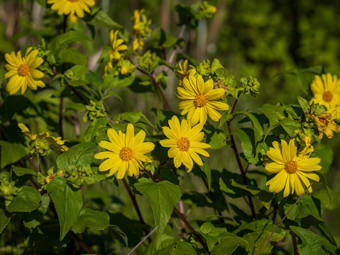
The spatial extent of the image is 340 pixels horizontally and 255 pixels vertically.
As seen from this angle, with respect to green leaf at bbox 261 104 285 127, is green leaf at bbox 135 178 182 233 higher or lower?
lower

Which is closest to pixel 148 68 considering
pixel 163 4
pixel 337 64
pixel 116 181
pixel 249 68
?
pixel 116 181

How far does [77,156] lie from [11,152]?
1.72 ft

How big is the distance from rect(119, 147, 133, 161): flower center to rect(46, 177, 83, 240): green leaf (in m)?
0.20

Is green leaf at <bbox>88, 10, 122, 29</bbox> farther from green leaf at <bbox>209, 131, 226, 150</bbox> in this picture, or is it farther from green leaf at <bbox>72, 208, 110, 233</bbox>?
green leaf at <bbox>72, 208, 110, 233</bbox>

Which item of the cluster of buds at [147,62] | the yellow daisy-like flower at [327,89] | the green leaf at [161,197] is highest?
the cluster of buds at [147,62]

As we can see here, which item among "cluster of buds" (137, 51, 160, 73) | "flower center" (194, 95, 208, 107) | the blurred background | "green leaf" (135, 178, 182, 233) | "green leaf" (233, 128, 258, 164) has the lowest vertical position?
"green leaf" (135, 178, 182, 233)

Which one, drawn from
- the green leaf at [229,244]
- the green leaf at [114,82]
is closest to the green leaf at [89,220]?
the green leaf at [229,244]

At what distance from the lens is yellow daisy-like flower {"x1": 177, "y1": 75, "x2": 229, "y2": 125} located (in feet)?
4.06

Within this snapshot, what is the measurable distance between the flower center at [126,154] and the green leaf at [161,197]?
9cm

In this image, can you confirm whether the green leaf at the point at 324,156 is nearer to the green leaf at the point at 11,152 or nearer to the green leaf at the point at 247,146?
the green leaf at the point at 247,146

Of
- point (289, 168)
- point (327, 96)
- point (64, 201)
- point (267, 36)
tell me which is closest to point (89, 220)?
point (64, 201)

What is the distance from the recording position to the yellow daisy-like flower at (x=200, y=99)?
1236 millimetres

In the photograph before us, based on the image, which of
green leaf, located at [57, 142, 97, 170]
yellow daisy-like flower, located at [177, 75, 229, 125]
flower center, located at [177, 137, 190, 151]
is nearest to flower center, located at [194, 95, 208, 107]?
yellow daisy-like flower, located at [177, 75, 229, 125]

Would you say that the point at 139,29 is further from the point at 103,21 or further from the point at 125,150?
the point at 125,150
